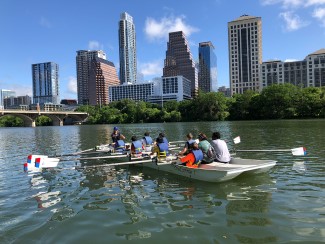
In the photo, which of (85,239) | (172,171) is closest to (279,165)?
(172,171)

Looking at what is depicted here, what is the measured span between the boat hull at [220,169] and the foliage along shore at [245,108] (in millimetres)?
83554

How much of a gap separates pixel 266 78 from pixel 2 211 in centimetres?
20298

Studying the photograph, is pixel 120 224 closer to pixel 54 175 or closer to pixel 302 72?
pixel 54 175

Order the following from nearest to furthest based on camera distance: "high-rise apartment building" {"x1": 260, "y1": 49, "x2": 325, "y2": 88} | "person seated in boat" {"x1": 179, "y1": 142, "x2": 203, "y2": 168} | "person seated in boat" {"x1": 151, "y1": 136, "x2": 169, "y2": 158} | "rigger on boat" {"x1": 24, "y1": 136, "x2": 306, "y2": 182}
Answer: "rigger on boat" {"x1": 24, "y1": 136, "x2": 306, "y2": 182}, "person seated in boat" {"x1": 179, "y1": 142, "x2": 203, "y2": 168}, "person seated in boat" {"x1": 151, "y1": 136, "x2": 169, "y2": 158}, "high-rise apartment building" {"x1": 260, "y1": 49, "x2": 325, "y2": 88}

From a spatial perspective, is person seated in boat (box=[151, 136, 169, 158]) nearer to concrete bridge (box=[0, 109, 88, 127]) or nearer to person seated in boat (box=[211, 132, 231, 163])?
person seated in boat (box=[211, 132, 231, 163])

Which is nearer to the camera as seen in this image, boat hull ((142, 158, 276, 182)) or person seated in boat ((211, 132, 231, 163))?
boat hull ((142, 158, 276, 182))

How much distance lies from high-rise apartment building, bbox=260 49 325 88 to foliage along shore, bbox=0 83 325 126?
8875 cm

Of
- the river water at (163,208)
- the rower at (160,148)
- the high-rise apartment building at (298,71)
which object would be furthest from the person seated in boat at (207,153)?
the high-rise apartment building at (298,71)

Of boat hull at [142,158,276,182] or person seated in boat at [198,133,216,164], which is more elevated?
person seated in boat at [198,133,216,164]

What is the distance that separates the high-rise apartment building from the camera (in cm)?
17912

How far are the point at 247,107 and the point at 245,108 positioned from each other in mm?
759

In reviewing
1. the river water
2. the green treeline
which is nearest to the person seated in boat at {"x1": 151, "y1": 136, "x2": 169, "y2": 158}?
the river water

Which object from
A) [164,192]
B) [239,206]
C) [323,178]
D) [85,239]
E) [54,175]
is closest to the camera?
[85,239]

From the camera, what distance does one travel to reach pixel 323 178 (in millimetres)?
12906
